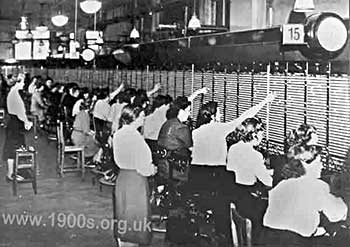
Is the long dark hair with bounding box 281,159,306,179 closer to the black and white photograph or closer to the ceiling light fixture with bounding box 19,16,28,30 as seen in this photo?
the black and white photograph

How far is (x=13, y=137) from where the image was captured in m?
4.24

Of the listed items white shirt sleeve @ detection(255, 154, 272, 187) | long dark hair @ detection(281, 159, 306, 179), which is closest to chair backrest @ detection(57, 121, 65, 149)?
white shirt sleeve @ detection(255, 154, 272, 187)

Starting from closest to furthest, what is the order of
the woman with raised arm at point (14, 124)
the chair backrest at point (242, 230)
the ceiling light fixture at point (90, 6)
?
1. the chair backrest at point (242, 230)
2. the ceiling light fixture at point (90, 6)
3. the woman with raised arm at point (14, 124)

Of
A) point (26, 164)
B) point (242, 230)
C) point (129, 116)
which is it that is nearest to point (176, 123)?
point (129, 116)

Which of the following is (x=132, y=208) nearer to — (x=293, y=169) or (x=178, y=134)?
(x=178, y=134)

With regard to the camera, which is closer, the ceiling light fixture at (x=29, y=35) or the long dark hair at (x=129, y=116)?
the long dark hair at (x=129, y=116)

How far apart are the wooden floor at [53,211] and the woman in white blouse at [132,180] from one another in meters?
0.15

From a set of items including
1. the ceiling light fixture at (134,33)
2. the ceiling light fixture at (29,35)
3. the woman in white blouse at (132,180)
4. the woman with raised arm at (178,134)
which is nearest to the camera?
the woman in white blouse at (132,180)

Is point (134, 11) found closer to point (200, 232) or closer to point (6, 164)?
point (6, 164)

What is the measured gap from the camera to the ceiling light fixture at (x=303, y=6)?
104 inches

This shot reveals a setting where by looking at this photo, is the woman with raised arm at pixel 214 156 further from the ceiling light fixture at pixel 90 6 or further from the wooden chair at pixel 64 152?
the wooden chair at pixel 64 152

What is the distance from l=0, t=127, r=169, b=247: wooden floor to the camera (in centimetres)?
308

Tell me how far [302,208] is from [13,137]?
2.45 metres

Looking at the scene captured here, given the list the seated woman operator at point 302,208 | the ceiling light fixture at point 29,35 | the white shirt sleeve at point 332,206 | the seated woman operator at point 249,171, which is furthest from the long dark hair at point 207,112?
the ceiling light fixture at point 29,35
